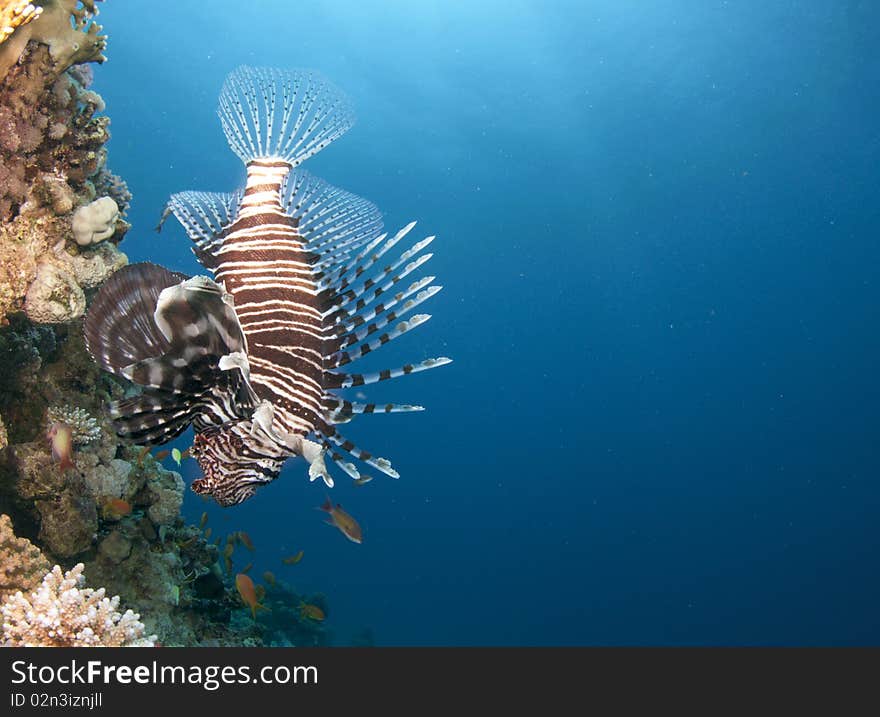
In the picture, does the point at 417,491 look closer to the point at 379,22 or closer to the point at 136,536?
the point at 379,22

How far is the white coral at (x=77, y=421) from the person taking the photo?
366 cm

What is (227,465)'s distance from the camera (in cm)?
253

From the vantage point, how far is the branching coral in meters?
2.91

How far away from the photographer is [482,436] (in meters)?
66.1

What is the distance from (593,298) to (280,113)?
54.7 meters

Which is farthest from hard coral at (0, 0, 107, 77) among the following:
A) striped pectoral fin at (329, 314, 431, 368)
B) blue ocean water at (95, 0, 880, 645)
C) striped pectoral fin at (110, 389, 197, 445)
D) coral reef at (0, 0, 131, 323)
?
blue ocean water at (95, 0, 880, 645)

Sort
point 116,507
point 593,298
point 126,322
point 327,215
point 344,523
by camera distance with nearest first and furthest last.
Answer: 1. point 126,322
2. point 327,215
3. point 116,507
4. point 344,523
5. point 593,298

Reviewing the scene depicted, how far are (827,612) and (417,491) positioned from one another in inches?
1425

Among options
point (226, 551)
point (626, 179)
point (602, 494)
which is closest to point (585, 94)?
point (626, 179)

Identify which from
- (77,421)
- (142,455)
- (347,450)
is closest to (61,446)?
(77,421)

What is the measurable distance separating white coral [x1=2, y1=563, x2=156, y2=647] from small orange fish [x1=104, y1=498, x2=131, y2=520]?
1155mm

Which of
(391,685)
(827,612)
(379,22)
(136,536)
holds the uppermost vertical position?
(379,22)

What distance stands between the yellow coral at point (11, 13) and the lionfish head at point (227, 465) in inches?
85.3

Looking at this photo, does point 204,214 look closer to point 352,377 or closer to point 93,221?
point 93,221
